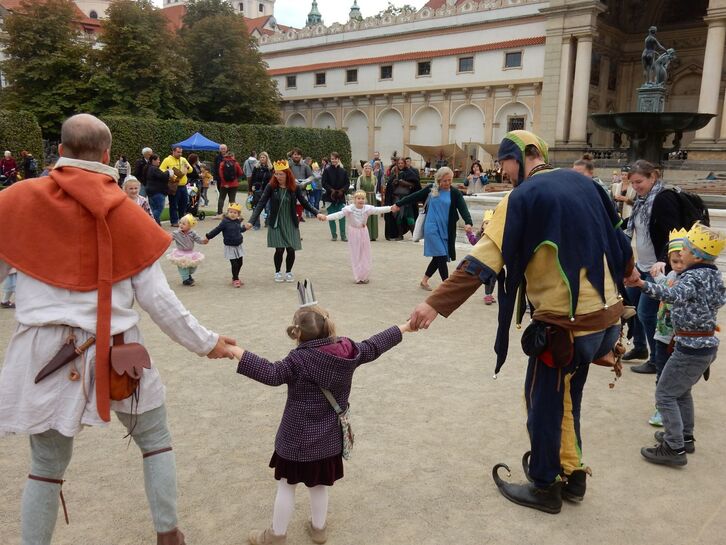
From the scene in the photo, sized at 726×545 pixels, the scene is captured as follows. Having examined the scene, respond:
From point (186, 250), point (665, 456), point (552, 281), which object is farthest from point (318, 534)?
point (186, 250)

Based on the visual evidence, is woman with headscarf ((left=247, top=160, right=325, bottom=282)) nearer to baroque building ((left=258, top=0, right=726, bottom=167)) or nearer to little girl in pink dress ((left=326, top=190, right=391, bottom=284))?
little girl in pink dress ((left=326, top=190, right=391, bottom=284))

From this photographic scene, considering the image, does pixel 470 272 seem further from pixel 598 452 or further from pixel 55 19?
pixel 55 19

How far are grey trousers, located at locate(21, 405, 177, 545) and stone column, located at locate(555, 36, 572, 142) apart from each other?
35.6 meters

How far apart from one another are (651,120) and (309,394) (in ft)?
51.7

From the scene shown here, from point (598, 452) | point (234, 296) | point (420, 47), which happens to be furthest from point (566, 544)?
point (420, 47)

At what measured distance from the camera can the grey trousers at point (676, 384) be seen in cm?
398

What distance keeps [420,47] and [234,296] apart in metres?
41.5

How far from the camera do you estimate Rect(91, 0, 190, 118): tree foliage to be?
36094 mm

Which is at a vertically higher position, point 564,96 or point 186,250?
point 564,96

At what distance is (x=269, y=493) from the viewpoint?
11.8 feet

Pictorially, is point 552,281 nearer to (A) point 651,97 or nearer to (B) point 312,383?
(B) point 312,383

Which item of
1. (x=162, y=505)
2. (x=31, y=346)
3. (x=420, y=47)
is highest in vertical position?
(x=420, y=47)

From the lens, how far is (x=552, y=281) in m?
3.21

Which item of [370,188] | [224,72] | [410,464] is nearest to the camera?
[410,464]
